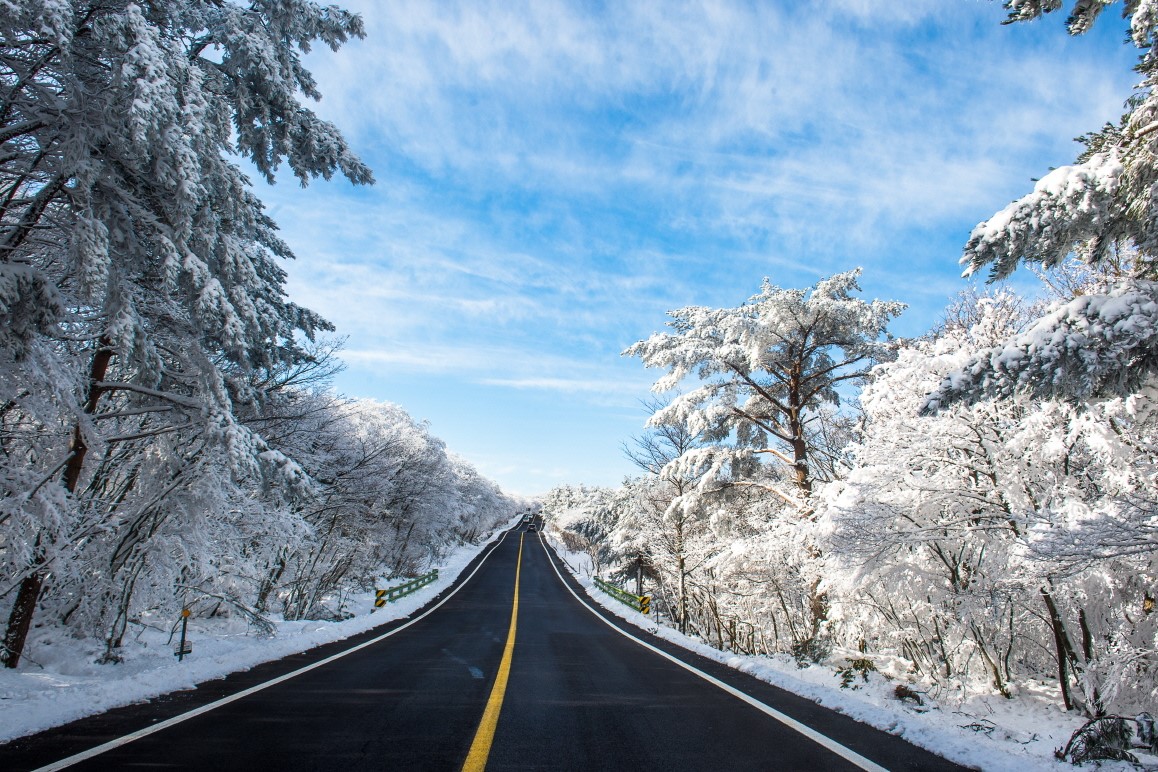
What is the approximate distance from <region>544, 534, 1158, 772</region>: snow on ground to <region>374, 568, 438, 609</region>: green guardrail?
12542mm

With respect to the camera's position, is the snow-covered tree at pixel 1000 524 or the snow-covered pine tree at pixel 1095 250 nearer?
the snow-covered pine tree at pixel 1095 250

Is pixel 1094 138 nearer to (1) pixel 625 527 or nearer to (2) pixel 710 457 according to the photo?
(2) pixel 710 457

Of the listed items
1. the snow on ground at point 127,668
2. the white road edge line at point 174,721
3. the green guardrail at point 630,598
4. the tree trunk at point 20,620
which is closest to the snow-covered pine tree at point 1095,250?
the white road edge line at point 174,721

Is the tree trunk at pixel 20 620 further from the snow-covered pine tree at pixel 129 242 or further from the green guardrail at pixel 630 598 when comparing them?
the green guardrail at pixel 630 598

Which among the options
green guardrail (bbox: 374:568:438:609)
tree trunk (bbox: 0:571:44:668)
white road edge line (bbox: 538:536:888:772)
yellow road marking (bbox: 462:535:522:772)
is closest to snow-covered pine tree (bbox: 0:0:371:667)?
tree trunk (bbox: 0:571:44:668)

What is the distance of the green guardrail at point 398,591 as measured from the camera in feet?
65.5

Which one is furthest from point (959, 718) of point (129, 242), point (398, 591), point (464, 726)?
point (398, 591)

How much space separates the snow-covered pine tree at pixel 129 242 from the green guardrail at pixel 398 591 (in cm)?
1136

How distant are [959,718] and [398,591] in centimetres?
2243

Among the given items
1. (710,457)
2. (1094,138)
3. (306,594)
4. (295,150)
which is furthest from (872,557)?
(306,594)

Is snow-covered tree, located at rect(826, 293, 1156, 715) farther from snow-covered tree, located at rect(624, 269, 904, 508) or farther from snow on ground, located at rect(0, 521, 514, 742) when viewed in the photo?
snow on ground, located at rect(0, 521, 514, 742)

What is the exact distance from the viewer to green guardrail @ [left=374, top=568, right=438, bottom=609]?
1997 cm

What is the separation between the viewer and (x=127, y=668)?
26.8 ft

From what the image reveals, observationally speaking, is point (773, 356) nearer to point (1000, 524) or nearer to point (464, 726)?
point (1000, 524)
